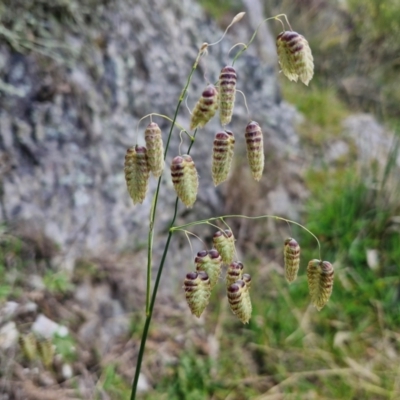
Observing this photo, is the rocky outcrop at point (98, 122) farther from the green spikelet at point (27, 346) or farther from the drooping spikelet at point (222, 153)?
the drooping spikelet at point (222, 153)

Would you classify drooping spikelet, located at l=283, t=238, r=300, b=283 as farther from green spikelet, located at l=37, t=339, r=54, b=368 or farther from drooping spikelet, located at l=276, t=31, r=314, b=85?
green spikelet, located at l=37, t=339, r=54, b=368

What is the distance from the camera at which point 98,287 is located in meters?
2.23

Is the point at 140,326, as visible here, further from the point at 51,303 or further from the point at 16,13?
the point at 16,13

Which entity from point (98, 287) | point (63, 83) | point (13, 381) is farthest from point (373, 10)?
point (13, 381)

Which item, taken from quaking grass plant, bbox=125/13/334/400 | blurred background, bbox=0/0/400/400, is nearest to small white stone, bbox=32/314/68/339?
blurred background, bbox=0/0/400/400

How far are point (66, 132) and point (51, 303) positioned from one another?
0.80 m

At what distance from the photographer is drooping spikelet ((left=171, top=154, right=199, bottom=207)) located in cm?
100

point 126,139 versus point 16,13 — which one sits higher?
point 16,13

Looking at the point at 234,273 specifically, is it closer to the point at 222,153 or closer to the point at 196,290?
the point at 196,290

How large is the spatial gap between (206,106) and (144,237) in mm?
1661

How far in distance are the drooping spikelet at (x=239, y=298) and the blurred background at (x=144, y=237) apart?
0.98 m

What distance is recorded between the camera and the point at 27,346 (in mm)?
1761

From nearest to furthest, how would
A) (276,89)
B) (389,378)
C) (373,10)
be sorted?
(389,378), (276,89), (373,10)

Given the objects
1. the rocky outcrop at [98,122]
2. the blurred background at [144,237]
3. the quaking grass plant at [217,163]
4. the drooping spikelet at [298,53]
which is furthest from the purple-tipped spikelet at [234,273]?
the rocky outcrop at [98,122]
